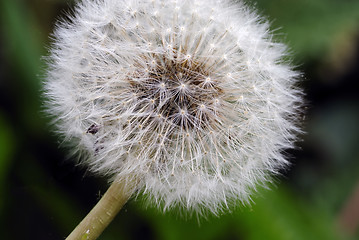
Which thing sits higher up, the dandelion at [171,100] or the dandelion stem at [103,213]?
the dandelion at [171,100]

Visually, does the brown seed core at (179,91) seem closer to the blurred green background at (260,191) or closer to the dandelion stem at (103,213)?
the dandelion stem at (103,213)

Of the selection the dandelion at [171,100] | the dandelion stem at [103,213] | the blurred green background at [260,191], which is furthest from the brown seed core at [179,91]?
the blurred green background at [260,191]

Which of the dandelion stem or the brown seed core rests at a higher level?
the brown seed core

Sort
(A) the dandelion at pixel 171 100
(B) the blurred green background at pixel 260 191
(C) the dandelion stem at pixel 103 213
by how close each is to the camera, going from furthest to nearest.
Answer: (B) the blurred green background at pixel 260 191, (A) the dandelion at pixel 171 100, (C) the dandelion stem at pixel 103 213

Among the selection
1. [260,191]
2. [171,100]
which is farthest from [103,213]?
[260,191]

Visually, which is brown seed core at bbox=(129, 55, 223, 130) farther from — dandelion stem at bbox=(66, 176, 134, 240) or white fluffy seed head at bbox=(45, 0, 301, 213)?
dandelion stem at bbox=(66, 176, 134, 240)

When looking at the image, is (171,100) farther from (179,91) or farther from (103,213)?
(103,213)

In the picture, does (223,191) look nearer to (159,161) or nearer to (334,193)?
(159,161)

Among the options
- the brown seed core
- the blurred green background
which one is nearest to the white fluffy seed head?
the brown seed core
